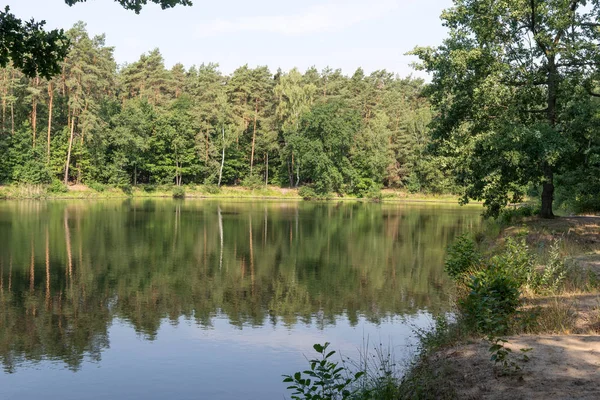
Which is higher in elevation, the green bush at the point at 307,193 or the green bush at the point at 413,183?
the green bush at the point at 413,183

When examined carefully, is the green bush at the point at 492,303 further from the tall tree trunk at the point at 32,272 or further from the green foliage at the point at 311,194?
the green foliage at the point at 311,194

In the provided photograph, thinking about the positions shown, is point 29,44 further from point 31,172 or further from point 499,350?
point 31,172

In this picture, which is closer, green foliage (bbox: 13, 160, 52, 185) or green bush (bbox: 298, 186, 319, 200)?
green foliage (bbox: 13, 160, 52, 185)

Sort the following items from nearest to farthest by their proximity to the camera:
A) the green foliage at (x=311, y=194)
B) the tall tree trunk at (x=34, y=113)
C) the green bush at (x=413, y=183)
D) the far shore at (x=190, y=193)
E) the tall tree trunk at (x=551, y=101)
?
the tall tree trunk at (x=551, y=101) → the far shore at (x=190, y=193) → the tall tree trunk at (x=34, y=113) → the green foliage at (x=311, y=194) → the green bush at (x=413, y=183)

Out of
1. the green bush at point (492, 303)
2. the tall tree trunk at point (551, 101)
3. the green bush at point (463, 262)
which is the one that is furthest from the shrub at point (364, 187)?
the green bush at point (492, 303)

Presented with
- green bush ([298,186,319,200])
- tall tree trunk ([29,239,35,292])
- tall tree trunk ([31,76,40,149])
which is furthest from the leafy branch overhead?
green bush ([298,186,319,200])

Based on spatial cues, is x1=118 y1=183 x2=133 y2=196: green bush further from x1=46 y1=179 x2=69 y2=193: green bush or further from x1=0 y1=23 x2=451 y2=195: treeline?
x1=46 y1=179 x2=69 y2=193: green bush

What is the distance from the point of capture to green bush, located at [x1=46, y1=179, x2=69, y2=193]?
2866 inches

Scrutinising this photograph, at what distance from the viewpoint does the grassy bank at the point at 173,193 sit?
69750mm

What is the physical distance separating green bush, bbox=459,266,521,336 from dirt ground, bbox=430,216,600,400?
55cm

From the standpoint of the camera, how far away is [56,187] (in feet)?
240

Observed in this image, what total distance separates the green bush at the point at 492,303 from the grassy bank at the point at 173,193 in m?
67.3

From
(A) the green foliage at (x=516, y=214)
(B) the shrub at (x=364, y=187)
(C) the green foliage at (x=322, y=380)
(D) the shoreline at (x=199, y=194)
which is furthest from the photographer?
(B) the shrub at (x=364, y=187)

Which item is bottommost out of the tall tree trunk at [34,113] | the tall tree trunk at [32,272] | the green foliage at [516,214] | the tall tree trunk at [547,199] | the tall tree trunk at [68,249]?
the tall tree trunk at [32,272]
